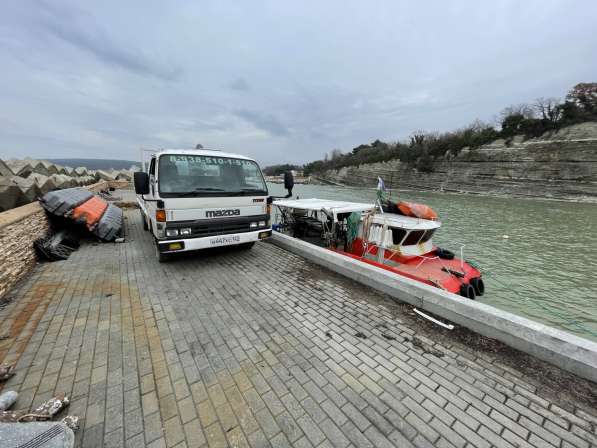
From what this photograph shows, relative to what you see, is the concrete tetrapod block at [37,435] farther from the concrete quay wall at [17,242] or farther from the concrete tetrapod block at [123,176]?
the concrete tetrapod block at [123,176]

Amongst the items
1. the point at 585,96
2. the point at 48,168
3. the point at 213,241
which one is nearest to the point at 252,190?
the point at 213,241

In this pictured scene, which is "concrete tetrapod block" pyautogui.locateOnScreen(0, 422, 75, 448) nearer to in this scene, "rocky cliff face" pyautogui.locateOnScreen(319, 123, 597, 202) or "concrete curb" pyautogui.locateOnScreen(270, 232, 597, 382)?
"concrete curb" pyautogui.locateOnScreen(270, 232, 597, 382)

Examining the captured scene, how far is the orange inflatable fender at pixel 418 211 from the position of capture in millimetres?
7035

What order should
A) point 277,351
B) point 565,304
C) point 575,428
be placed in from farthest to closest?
1. point 565,304
2. point 277,351
3. point 575,428

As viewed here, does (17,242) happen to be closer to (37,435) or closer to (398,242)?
(37,435)

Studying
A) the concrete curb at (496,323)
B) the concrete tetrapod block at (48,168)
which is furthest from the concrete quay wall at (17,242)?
the concrete tetrapod block at (48,168)

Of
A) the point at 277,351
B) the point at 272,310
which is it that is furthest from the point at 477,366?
the point at 272,310

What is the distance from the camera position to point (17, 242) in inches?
179

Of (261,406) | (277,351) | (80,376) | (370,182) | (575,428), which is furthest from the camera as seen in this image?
(370,182)

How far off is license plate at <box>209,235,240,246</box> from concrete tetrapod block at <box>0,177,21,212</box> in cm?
566

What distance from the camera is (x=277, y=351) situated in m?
2.81

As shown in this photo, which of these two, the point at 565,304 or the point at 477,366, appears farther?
the point at 565,304

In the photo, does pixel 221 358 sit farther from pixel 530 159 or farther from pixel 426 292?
pixel 530 159

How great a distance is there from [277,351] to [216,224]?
9.90 feet
